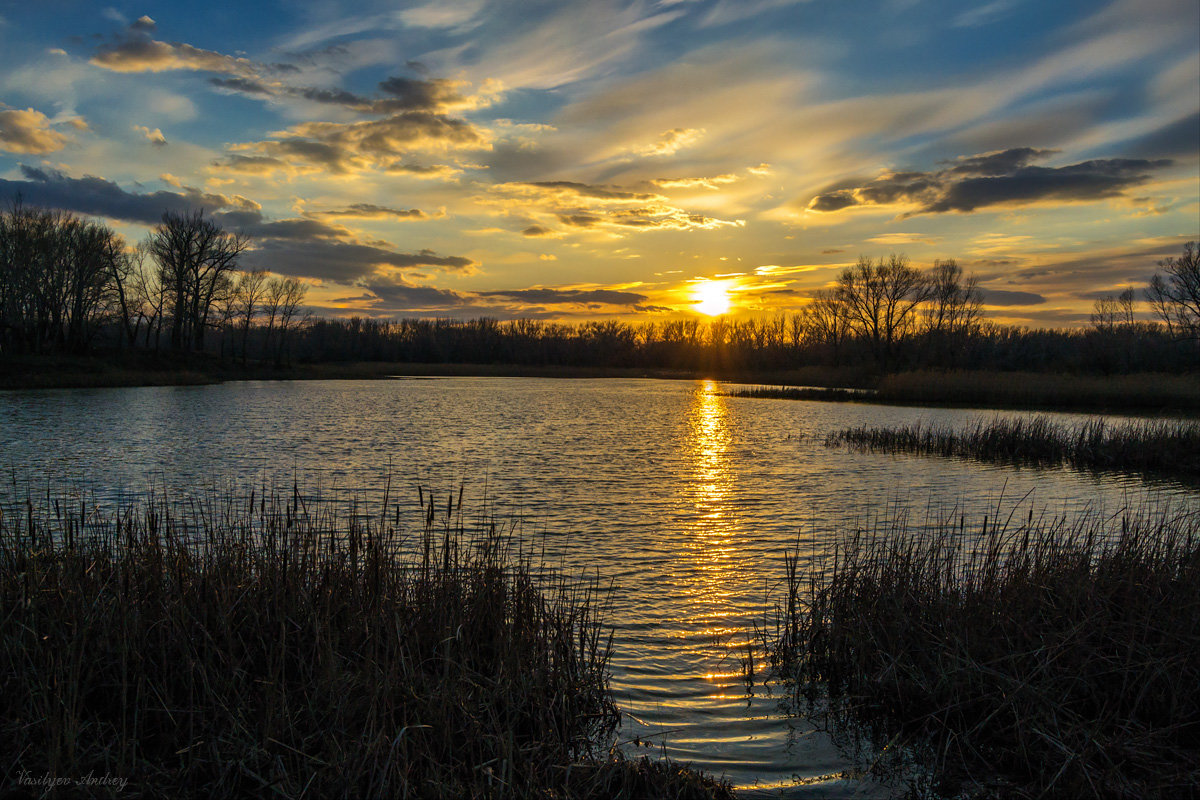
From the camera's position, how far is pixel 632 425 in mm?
30734

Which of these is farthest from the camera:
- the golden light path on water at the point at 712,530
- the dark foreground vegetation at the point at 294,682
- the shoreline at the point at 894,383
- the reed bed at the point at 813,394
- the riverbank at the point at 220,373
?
the riverbank at the point at 220,373

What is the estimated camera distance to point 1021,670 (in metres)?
4.98

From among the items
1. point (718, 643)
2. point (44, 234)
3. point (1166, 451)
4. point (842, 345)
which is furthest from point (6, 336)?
point (842, 345)

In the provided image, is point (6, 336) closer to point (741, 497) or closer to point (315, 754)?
point (741, 497)

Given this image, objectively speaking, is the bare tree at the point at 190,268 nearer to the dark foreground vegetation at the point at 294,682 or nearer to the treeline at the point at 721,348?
the treeline at the point at 721,348

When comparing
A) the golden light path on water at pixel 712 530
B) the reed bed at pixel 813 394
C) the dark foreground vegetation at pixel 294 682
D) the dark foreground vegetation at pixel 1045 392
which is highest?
the dark foreground vegetation at pixel 1045 392

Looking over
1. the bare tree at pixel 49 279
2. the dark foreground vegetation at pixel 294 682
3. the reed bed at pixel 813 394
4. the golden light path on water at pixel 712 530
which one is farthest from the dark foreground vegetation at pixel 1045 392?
the bare tree at pixel 49 279

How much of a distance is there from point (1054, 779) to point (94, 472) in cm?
1804

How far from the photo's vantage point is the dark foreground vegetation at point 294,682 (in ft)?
12.3

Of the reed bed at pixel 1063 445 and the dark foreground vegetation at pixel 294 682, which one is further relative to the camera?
the reed bed at pixel 1063 445

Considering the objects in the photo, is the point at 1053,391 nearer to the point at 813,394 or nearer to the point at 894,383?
the point at 894,383

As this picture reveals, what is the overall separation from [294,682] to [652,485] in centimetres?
1245

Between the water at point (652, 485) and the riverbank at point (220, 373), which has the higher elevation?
the riverbank at point (220, 373)

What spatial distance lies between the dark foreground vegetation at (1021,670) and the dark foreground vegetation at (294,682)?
172cm
